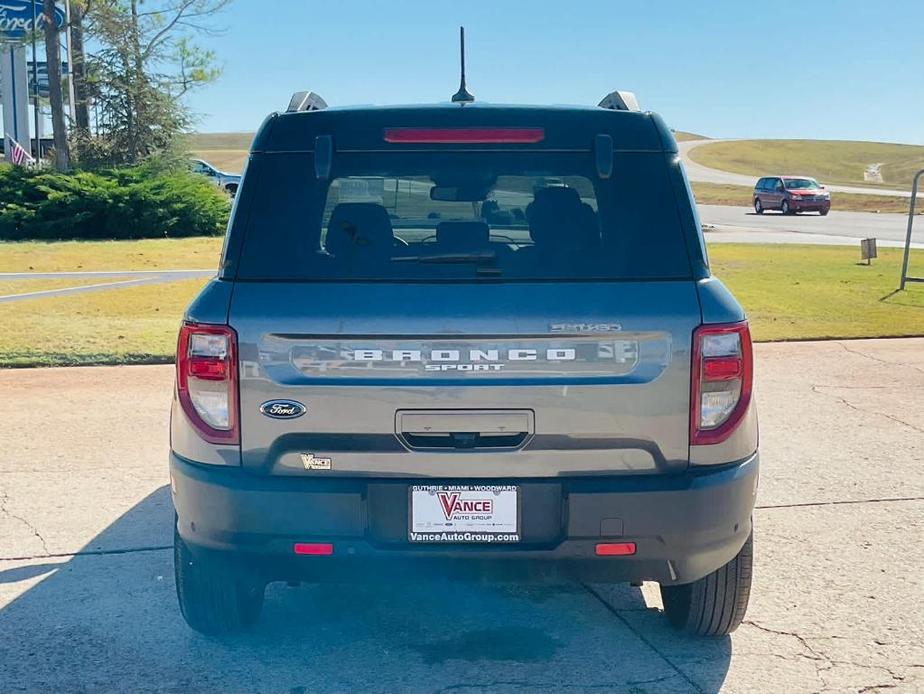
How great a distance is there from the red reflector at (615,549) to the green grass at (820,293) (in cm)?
837

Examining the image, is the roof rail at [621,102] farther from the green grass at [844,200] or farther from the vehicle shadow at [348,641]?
the green grass at [844,200]

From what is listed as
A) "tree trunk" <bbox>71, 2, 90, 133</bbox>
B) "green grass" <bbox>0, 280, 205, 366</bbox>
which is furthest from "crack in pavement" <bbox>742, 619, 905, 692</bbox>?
"tree trunk" <bbox>71, 2, 90, 133</bbox>

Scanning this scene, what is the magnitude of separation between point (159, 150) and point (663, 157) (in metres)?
26.4

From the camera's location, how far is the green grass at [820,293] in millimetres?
11828

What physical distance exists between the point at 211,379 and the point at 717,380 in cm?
156

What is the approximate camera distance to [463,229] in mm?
3410

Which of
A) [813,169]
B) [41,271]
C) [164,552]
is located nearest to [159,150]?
[41,271]

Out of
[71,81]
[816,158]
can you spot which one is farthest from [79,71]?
[816,158]

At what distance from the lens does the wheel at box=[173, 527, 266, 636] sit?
3.74 metres

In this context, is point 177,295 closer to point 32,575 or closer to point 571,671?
point 32,575

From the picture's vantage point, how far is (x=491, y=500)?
324cm

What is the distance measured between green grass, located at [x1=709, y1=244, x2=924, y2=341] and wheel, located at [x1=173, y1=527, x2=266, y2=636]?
27.5 feet

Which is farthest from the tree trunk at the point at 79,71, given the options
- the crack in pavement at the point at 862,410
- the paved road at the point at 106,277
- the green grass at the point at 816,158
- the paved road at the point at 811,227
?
the green grass at the point at 816,158

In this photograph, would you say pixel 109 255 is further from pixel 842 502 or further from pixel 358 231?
pixel 358 231
